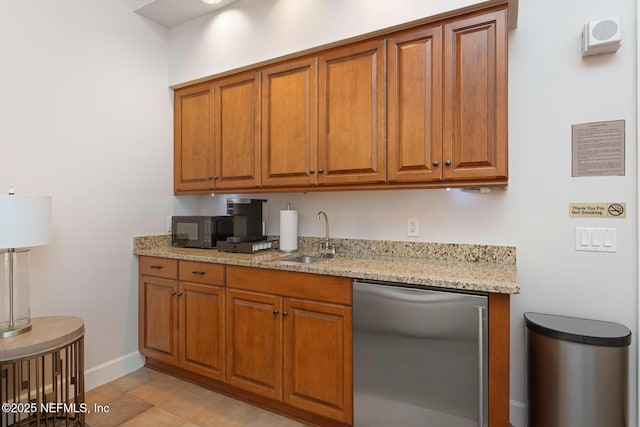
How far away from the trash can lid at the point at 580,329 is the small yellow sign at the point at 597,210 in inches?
21.2

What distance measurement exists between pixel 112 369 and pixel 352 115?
249 cm

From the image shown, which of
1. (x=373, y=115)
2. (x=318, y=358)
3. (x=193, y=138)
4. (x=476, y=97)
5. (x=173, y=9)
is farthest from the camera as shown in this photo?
(x=193, y=138)

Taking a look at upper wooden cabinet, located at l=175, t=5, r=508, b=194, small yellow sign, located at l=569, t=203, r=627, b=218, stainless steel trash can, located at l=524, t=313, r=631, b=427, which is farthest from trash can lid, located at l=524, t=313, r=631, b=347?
upper wooden cabinet, located at l=175, t=5, r=508, b=194

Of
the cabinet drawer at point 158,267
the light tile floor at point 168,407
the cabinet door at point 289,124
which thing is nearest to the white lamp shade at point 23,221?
the cabinet drawer at point 158,267

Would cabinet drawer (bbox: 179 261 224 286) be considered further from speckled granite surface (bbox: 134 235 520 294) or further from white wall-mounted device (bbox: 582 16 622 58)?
white wall-mounted device (bbox: 582 16 622 58)

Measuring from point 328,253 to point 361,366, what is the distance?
2.80ft

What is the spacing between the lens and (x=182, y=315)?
2.40 m

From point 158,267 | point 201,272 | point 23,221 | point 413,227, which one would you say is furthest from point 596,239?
point 23,221

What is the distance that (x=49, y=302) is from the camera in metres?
2.18

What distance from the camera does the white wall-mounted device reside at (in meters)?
1.66

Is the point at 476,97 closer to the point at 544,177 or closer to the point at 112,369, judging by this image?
the point at 544,177

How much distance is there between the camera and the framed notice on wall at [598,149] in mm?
1722

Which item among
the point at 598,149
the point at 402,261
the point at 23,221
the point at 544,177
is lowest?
the point at 402,261

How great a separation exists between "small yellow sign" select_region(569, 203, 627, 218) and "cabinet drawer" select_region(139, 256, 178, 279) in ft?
8.21
